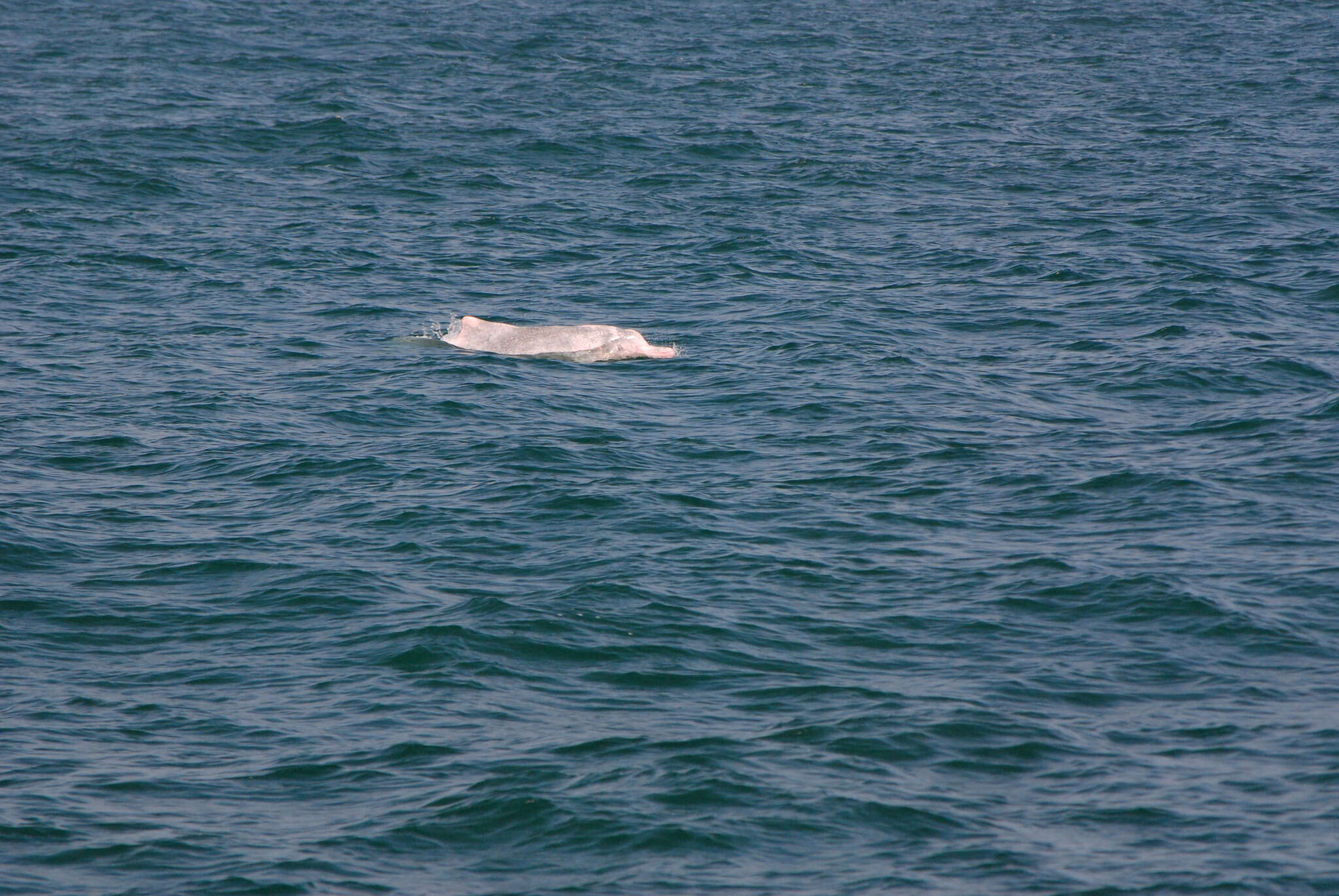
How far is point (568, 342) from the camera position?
29.6 metres

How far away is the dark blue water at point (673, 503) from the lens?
50.2ft

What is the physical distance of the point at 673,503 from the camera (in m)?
23.0

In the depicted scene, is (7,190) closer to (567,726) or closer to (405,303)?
(405,303)

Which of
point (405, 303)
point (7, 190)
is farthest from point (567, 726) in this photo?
point (7, 190)

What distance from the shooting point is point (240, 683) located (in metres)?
18.0

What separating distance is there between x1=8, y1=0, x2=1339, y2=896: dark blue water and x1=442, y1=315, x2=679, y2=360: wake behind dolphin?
0.37 meters

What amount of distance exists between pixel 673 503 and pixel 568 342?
7.44 m

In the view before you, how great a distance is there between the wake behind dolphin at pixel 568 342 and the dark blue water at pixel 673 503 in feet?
1.20

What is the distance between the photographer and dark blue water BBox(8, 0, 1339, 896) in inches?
602

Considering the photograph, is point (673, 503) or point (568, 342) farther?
point (568, 342)

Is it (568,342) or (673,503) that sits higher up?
(568,342)

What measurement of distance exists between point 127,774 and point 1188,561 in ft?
44.8

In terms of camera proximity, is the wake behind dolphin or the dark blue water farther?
the wake behind dolphin

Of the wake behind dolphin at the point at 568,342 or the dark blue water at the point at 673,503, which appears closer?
the dark blue water at the point at 673,503
